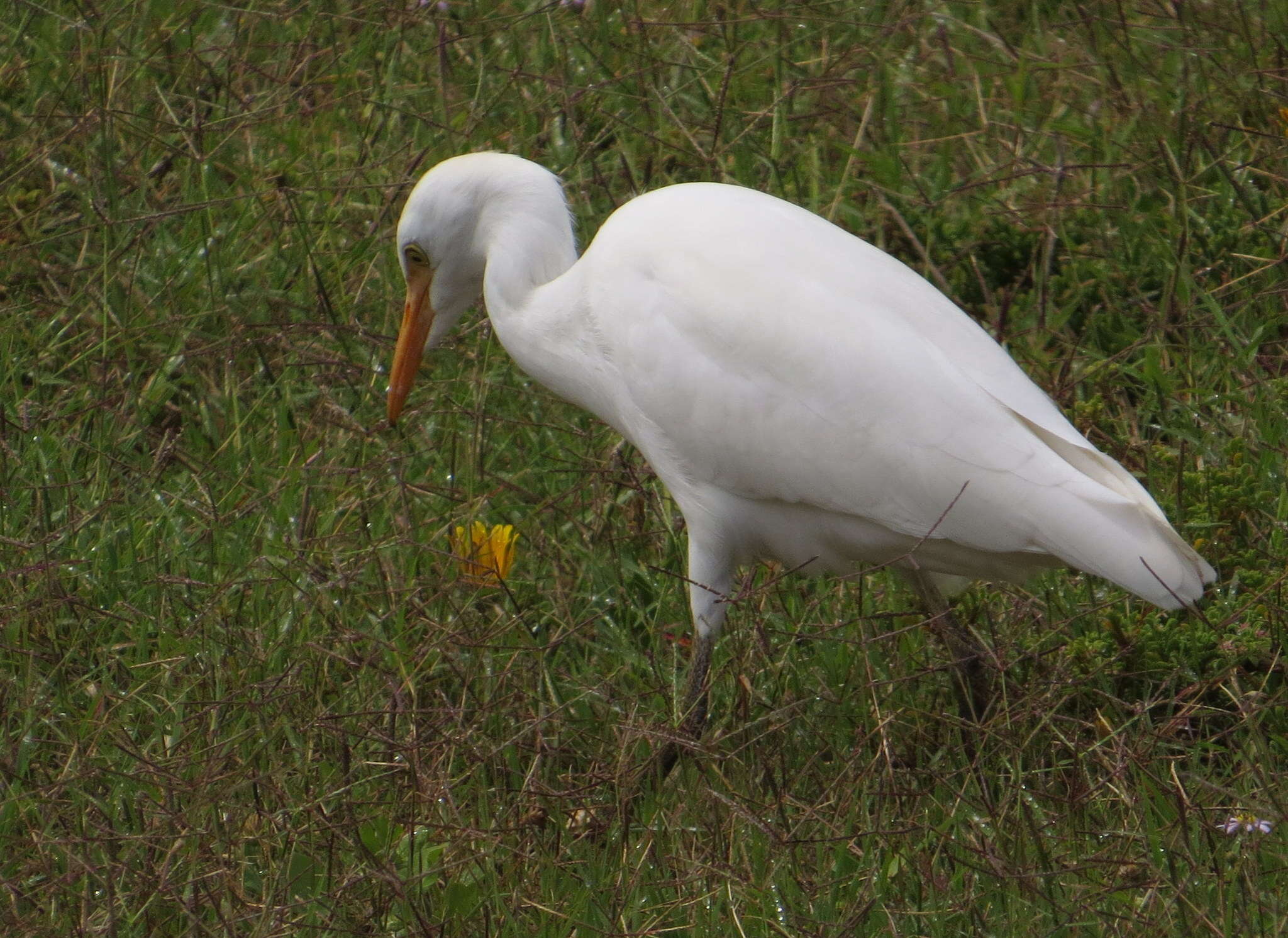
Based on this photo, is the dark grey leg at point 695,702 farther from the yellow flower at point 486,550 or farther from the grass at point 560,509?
the yellow flower at point 486,550

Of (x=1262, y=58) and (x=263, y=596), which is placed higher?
(x=1262, y=58)

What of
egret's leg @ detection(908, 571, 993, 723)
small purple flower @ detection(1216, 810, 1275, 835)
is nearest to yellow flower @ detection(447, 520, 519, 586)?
egret's leg @ detection(908, 571, 993, 723)


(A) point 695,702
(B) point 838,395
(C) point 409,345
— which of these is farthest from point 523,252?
(A) point 695,702

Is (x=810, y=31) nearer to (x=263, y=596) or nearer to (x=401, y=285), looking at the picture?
(x=401, y=285)

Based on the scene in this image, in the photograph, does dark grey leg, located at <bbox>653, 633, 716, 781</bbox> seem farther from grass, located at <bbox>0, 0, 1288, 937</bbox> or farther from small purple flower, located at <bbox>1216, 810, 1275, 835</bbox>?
small purple flower, located at <bbox>1216, 810, 1275, 835</bbox>

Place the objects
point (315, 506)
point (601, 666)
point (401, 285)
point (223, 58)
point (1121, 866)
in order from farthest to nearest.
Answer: point (223, 58)
point (401, 285)
point (315, 506)
point (601, 666)
point (1121, 866)

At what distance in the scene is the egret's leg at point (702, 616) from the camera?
10.8 feet

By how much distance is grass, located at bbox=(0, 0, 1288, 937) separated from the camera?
8.83 ft

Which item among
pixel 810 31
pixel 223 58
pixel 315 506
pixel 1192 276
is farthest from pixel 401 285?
pixel 1192 276

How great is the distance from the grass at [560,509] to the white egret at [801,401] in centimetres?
22

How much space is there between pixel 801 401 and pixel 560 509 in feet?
3.06

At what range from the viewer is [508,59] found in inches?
208

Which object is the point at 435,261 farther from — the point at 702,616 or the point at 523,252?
the point at 702,616

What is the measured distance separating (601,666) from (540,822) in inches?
24.6
